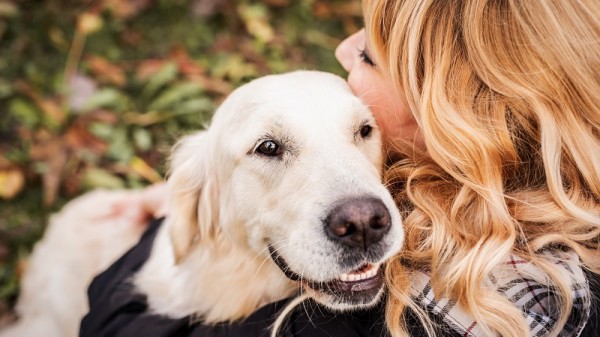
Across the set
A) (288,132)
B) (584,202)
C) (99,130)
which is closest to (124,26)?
(99,130)

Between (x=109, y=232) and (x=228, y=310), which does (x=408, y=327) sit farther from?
(x=109, y=232)

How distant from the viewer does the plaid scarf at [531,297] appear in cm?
162

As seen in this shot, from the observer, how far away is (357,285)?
1.91 meters

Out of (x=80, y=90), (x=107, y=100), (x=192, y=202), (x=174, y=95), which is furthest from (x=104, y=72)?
(x=192, y=202)

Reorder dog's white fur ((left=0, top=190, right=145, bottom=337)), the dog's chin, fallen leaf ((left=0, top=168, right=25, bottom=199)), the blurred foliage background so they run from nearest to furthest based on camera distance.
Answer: the dog's chin, dog's white fur ((left=0, top=190, right=145, bottom=337)), fallen leaf ((left=0, top=168, right=25, bottom=199)), the blurred foliage background

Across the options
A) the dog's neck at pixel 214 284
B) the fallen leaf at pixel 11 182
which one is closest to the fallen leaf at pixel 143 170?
the fallen leaf at pixel 11 182

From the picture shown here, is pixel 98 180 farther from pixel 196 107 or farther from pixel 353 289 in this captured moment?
pixel 353 289

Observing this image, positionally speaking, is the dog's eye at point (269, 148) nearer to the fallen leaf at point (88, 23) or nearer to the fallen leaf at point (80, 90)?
the fallen leaf at point (80, 90)

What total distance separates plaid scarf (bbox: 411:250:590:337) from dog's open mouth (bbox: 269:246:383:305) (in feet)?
0.52

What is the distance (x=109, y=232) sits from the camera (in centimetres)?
335

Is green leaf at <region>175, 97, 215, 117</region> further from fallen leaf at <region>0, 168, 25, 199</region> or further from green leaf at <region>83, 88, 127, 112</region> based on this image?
fallen leaf at <region>0, 168, 25, 199</region>

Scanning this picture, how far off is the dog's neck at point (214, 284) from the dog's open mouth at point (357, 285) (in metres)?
0.41

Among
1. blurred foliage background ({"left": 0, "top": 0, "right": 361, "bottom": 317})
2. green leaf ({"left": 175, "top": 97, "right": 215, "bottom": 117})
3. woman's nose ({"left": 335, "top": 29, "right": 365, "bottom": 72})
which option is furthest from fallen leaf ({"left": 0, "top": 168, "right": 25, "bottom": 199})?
woman's nose ({"left": 335, "top": 29, "right": 365, "bottom": 72})

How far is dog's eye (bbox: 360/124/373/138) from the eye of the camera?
2238mm
